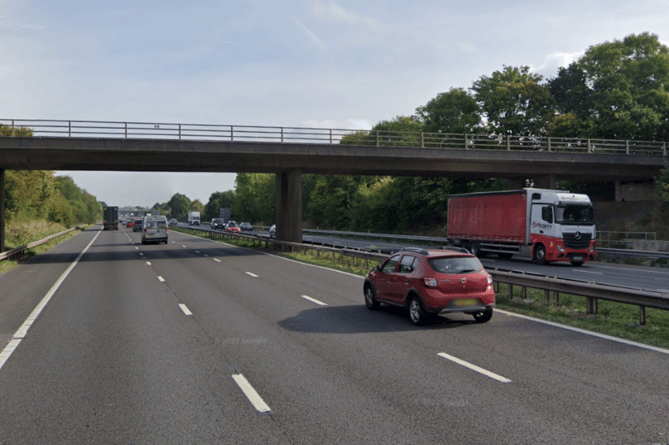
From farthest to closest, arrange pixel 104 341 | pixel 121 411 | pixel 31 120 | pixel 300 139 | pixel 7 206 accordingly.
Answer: pixel 7 206 → pixel 300 139 → pixel 31 120 → pixel 104 341 → pixel 121 411

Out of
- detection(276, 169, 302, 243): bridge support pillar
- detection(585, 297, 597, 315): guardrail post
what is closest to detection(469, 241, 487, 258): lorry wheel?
detection(276, 169, 302, 243): bridge support pillar

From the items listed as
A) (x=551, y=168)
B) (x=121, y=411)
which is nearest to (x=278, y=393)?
(x=121, y=411)

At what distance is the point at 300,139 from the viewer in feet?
124

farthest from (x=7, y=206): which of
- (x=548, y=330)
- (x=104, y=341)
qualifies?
(x=548, y=330)

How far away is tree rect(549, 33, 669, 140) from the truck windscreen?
90.6 feet

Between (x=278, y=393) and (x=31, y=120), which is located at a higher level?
(x=31, y=120)

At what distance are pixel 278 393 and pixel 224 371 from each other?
146cm

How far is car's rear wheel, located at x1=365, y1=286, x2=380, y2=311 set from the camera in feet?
47.6

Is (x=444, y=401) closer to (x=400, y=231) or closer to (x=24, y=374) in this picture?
(x=24, y=374)

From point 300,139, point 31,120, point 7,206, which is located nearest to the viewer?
point 31,120

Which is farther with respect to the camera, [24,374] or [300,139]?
[300,139]

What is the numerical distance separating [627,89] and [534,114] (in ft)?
33.6

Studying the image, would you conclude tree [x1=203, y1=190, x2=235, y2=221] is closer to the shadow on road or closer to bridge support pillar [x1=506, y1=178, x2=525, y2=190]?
bridge support pillar [x1=506, y1=178, x2=525, y2=190]

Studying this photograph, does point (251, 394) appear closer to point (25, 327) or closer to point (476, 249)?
point (25, 327)
